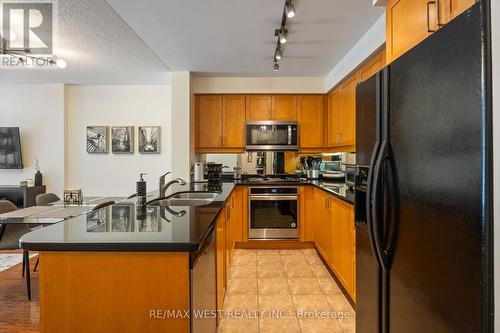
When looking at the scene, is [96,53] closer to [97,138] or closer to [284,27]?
[97,138]

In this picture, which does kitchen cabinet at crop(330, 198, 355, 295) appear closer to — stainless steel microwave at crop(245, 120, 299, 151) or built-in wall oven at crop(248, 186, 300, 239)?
built-in wall oven at crop(248, 186, 300, 239)

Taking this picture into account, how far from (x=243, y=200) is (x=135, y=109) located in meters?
2.64

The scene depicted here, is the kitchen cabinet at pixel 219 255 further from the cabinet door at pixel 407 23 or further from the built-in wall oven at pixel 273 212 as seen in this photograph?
the built-in wall oven at pixel 273 212

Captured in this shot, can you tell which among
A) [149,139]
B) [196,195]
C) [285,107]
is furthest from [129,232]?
[149,139]

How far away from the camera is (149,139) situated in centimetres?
495

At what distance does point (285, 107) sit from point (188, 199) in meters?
2.33

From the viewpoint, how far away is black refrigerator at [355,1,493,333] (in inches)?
29.3

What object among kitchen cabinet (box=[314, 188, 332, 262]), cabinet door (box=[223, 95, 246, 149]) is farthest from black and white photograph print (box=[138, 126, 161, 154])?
kitchen cabinet (box=[314, 188, 332, 262])

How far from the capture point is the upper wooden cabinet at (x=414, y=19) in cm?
120

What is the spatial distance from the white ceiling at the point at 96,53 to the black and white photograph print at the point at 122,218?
1728mm

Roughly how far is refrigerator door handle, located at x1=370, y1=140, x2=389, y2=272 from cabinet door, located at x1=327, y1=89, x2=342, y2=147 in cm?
262

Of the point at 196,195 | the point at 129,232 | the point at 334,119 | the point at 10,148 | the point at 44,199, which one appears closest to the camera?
the point at 129,232

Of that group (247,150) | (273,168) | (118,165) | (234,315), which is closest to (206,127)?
(247,150)

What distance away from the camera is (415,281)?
107cm
